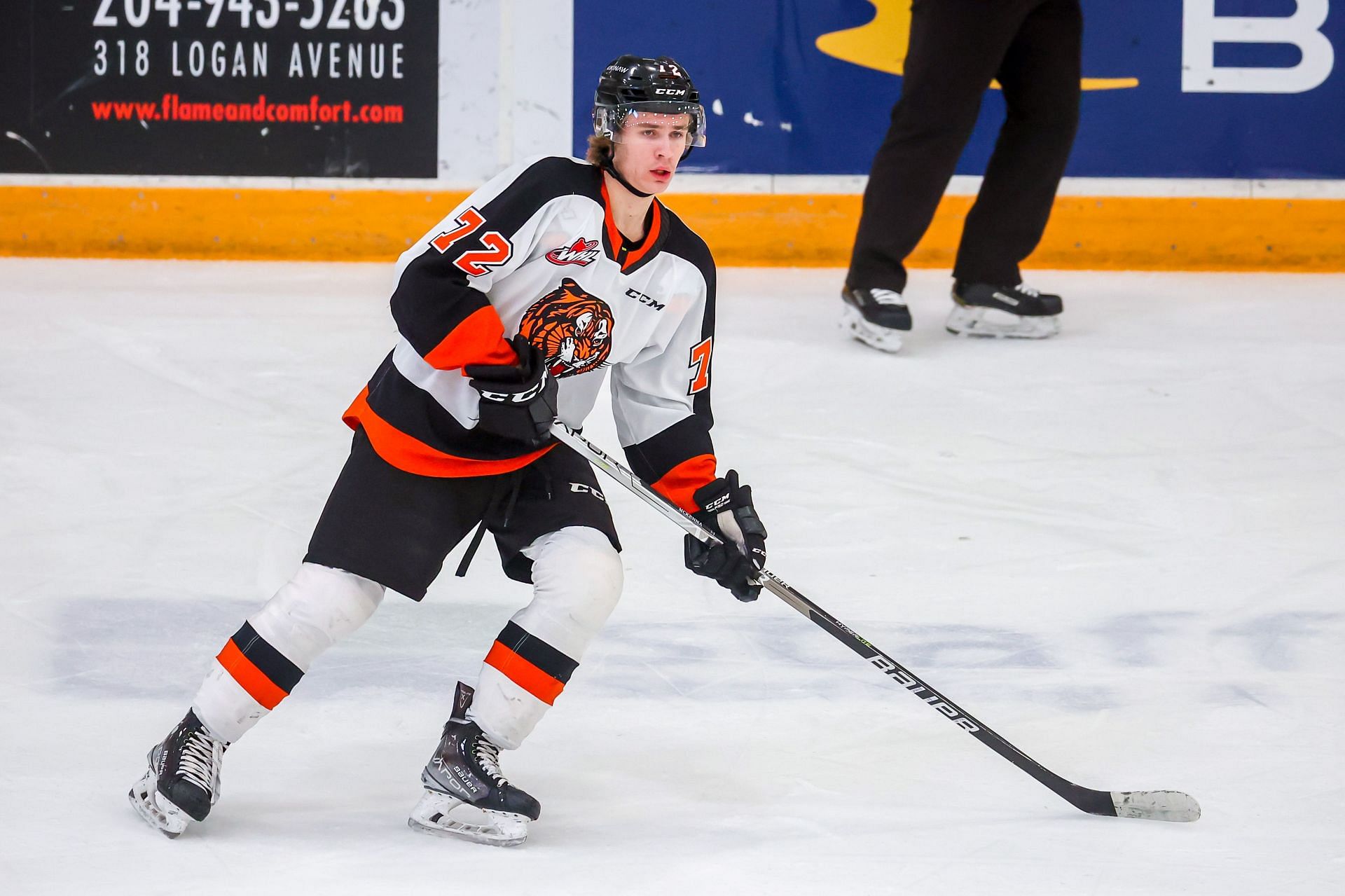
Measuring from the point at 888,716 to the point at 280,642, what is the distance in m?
0.82

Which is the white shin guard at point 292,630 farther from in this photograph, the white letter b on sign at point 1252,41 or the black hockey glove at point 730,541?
the white letter b on sign at point 1252,41

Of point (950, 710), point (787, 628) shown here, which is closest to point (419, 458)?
point (950, 710)

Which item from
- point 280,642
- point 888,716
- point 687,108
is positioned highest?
point 687,108

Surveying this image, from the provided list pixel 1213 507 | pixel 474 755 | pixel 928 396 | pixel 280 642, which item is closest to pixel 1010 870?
pixel 474 755

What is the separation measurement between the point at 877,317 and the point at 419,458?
87.4 inches

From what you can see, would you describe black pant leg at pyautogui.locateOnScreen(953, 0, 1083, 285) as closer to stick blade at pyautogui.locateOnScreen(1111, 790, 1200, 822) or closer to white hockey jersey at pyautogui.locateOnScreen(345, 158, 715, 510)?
white hockey jersey at pyautogui.locateOnScreen(345, 158, 715, 510)

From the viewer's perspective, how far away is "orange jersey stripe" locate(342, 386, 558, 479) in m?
1.87

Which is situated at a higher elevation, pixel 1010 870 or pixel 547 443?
pixel 547 443

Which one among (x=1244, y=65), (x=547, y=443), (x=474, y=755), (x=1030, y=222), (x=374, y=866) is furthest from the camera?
(x=1244, y=65)

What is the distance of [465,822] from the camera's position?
1.78 metres

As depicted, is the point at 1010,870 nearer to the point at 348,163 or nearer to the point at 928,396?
the point at 928,396

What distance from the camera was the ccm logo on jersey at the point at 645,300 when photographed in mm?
1945

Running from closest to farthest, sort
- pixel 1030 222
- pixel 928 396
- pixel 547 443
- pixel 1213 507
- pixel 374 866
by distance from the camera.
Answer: pixel 374 866 → pixel 547 443 → pixel 1213 507 → pixel 928 396 → pixel 1030 222

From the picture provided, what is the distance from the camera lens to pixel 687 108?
192cm
